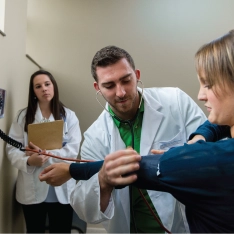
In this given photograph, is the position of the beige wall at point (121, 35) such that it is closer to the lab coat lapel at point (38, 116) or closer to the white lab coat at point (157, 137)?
the lab coat lapel at point (38, 116)

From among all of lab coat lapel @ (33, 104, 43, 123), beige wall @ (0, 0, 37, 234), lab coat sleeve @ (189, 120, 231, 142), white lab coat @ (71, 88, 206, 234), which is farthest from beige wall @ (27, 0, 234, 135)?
lab coat sleeve @ (189, 120, 231, 142)

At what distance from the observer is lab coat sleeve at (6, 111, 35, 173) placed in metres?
1.66

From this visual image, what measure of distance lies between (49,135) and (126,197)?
418 millimetres

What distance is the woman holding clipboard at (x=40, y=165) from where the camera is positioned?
5.54ft

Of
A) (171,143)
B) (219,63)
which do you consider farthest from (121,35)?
(219,63)

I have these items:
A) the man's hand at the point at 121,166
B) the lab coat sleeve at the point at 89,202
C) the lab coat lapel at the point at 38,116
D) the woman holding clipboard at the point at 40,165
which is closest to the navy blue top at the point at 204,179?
the man's hand at the point at 121,166

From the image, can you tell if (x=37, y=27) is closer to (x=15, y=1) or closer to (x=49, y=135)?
(x=15, y=1)

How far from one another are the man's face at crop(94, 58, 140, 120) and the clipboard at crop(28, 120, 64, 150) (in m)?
0.24

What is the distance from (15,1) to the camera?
70.2 inches

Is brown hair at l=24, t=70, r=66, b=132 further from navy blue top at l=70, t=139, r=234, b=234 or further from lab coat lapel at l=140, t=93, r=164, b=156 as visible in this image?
navy blue top at l=70, t=139, r=234, b=234

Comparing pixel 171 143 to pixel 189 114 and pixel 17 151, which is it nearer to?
pixel 189 114

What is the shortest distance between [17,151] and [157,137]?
1057 mm

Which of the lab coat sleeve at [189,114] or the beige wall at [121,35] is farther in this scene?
the beige wall at [121,35]

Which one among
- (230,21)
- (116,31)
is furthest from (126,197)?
(230,21)
